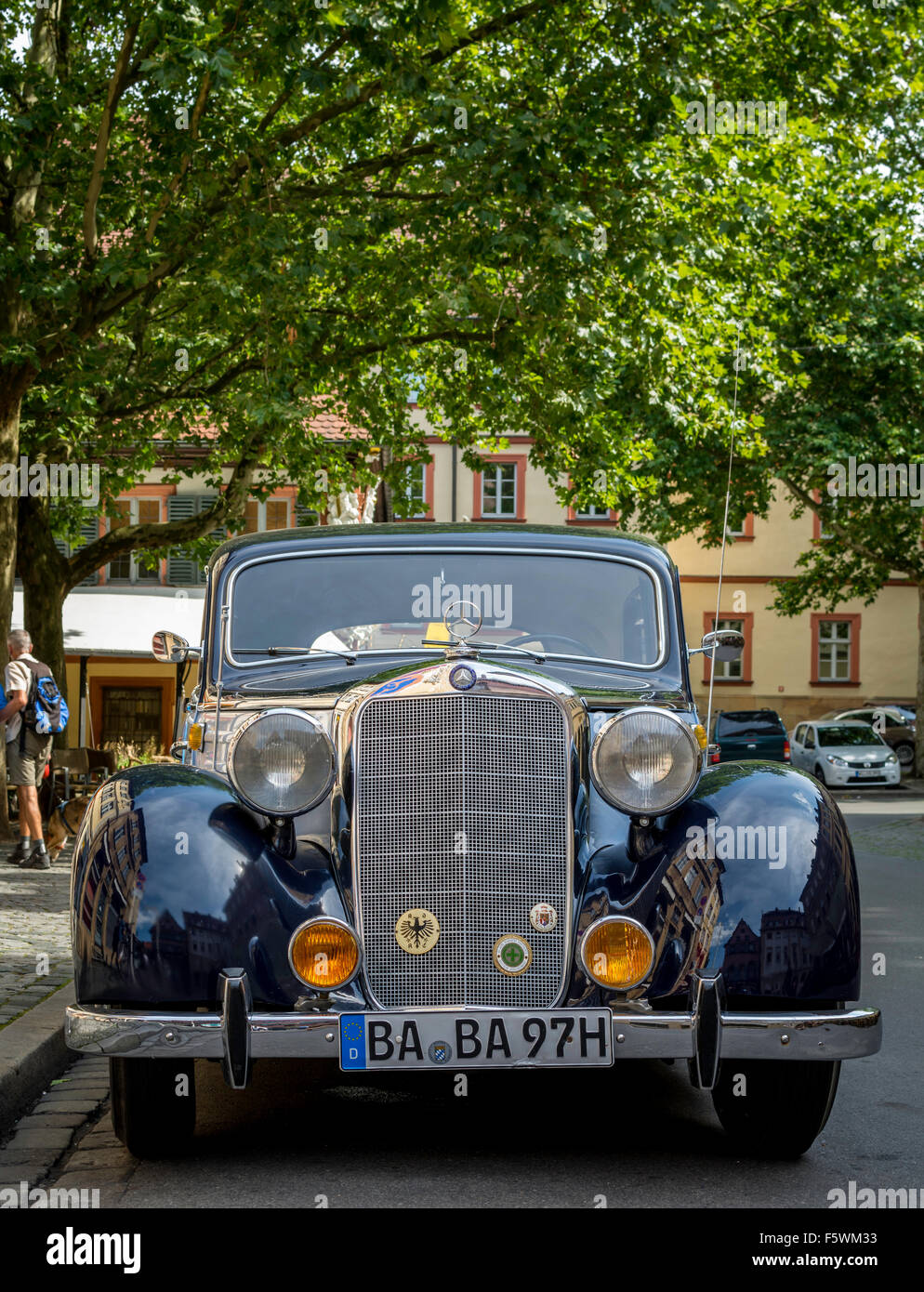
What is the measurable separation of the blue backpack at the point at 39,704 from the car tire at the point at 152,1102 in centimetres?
836

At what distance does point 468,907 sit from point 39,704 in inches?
355

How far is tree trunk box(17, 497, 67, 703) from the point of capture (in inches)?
746

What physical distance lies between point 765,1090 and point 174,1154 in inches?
71.1

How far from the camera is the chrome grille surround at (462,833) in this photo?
448cm

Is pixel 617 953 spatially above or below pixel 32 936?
above

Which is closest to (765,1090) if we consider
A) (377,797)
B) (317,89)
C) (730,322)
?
(377,797)

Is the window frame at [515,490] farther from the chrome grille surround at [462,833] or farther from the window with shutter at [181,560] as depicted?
the chrome grille surround at [462,833]

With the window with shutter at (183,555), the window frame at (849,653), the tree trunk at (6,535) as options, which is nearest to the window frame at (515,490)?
the window with shutter at (183,555)

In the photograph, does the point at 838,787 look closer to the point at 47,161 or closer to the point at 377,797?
the point at 47,161

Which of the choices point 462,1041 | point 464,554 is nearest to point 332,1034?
point 462,1041

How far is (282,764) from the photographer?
4.69 m

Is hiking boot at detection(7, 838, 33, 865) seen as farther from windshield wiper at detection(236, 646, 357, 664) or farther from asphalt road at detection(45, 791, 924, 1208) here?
windshield wiper at detection(236, 646, 357, 664)

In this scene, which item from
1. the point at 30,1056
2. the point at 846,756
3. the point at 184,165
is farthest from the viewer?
the point at 846,756

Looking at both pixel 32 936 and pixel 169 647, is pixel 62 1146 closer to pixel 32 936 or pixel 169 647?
pixel 169 647
